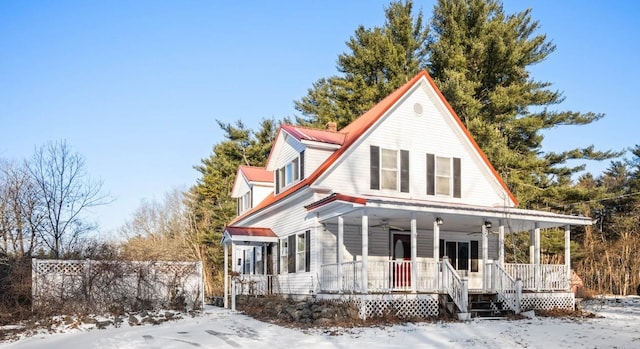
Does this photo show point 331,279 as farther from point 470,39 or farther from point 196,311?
point 470,39

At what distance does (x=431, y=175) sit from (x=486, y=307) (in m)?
5.38

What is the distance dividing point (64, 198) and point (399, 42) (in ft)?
71.5

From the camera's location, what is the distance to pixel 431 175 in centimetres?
2027

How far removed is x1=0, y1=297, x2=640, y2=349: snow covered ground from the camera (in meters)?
11.2

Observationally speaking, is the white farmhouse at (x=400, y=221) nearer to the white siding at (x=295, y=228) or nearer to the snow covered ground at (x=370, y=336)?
the white siding at (x=295, y=228)

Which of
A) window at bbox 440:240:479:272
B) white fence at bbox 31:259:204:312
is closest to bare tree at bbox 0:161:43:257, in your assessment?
white fence at bbox 31:259:204:312

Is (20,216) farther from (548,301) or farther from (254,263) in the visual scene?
(548,301)

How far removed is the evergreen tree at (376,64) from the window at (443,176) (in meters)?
13.5

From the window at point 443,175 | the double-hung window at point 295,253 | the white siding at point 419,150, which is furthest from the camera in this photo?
the window at point 443,175

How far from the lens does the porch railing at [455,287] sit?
610 inches

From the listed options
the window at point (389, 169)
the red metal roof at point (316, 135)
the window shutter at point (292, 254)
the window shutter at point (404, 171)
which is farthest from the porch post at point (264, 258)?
the window shutter at point (404, 171)

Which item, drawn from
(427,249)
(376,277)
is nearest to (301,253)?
(376,277)

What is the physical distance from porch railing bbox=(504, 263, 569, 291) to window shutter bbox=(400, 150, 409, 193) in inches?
165

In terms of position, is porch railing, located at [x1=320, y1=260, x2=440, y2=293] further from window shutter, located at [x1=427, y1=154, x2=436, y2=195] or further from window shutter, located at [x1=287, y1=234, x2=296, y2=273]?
window shutter, located at [x1=427, y1=154, x2=436, y2=195]
